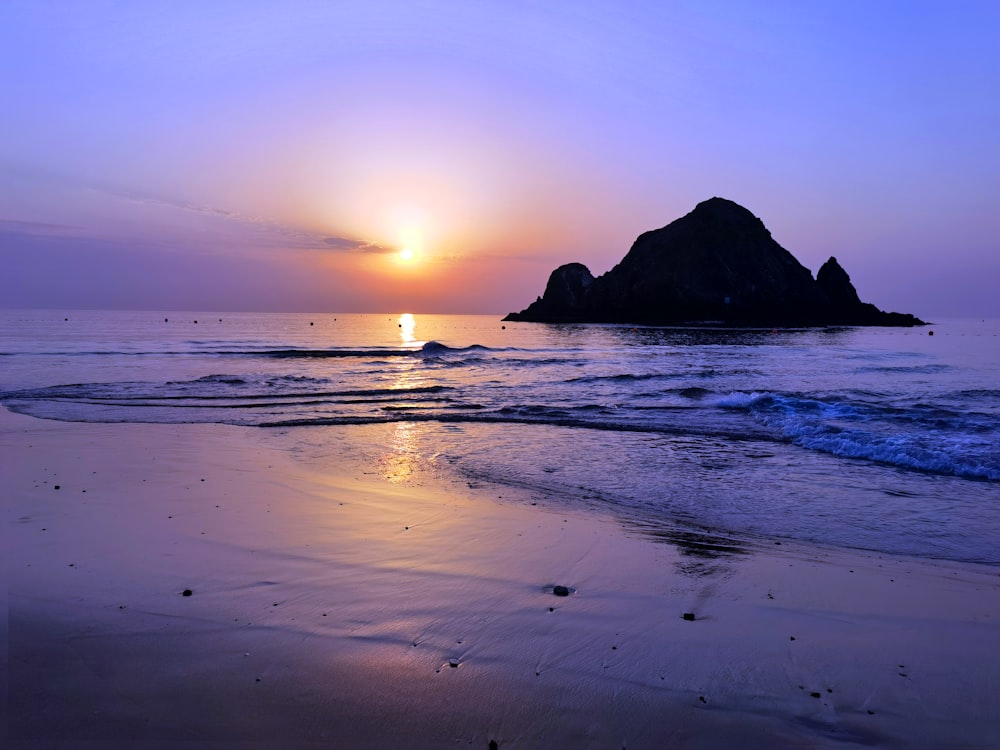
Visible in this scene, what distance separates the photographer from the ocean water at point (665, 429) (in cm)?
870

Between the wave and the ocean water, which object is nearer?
the ocean water

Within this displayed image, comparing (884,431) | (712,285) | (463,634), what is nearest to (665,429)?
(884,431)

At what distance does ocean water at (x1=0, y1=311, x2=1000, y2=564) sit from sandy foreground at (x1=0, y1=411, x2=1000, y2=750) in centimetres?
161

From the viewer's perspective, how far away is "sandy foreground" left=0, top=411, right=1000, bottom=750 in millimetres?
3570

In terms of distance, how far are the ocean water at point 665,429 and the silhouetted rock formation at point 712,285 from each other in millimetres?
102816

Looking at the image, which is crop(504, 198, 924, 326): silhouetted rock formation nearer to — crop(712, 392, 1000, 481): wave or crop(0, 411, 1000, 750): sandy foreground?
crop(712, 392, 1000, 481): wave

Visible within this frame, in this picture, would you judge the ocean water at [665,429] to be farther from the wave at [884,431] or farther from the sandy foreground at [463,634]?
the sandy foreground at [463,634]

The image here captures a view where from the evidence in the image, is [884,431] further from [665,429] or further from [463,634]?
[463,634]

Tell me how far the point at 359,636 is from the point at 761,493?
24.3 ft

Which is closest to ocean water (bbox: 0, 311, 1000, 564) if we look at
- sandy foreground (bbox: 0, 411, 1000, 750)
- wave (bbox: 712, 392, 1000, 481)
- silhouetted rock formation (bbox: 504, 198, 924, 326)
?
wave (bbox: 712, 392, 1000, 481)

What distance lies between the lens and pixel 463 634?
470 cm

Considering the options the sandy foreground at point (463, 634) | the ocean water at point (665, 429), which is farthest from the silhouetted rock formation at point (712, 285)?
the sandy foreground at point (463, 634)

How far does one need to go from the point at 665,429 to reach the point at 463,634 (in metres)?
12.7

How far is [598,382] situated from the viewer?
29609mm
